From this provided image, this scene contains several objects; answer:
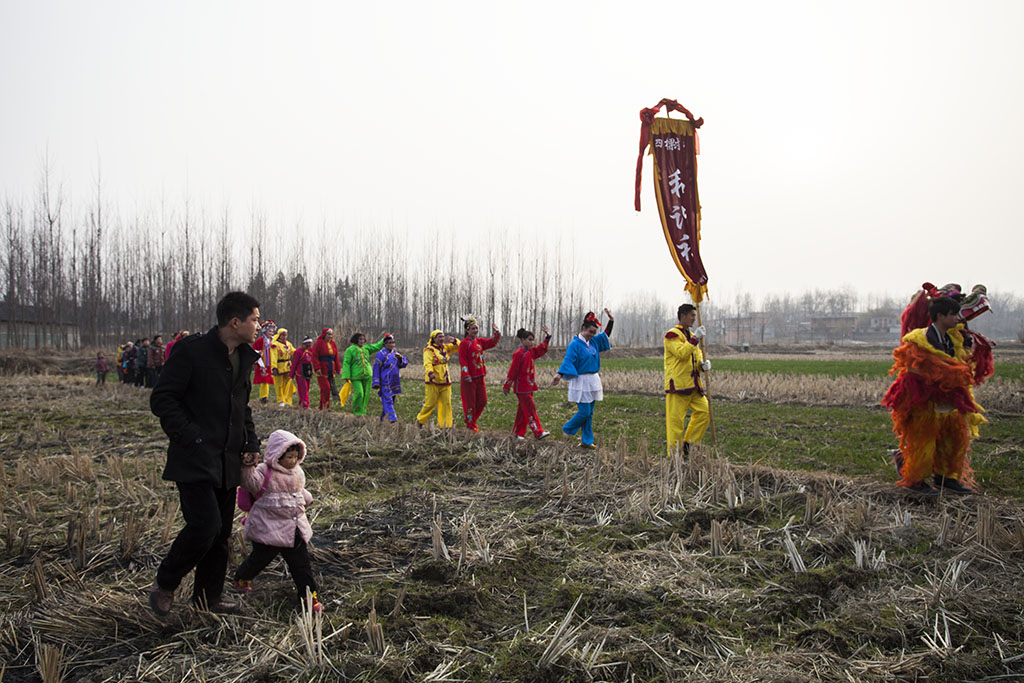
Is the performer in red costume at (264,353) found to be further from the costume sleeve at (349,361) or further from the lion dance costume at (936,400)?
the lion dance costume at (936,400)

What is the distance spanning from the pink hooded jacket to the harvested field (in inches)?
17.0

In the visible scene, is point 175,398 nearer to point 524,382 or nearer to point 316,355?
point 524,382

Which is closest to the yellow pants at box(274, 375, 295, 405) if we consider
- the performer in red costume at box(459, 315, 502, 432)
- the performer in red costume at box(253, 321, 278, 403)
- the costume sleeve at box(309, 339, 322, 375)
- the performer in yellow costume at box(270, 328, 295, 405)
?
the performer in yellow costume at box(270, 328, 295, 405)

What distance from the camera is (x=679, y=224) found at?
7.52m

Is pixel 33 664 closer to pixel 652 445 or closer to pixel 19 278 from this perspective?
pixel 652 445

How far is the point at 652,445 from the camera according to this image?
30.9 ft

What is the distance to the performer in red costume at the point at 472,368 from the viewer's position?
9008 mm

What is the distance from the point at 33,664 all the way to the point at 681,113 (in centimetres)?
772

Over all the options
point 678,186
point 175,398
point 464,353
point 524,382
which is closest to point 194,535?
point 175,398

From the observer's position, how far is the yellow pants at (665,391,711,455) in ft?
23.7

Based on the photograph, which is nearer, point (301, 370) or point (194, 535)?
point (194, 535)

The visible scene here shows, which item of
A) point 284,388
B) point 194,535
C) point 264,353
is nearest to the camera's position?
point 194,535

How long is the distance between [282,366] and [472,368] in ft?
21.6

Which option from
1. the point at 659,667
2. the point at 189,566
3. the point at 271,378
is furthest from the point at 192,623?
the point at 271,378
